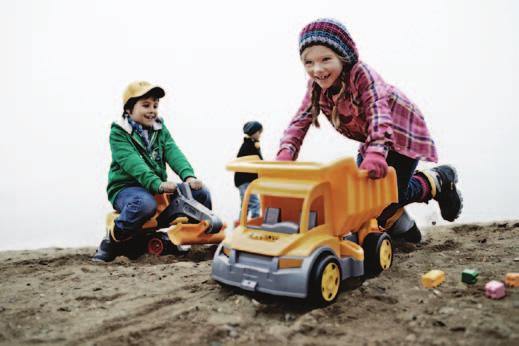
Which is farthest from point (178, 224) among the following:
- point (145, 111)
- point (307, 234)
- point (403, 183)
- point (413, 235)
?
point (413, 235)

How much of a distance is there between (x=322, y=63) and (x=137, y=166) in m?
1.29

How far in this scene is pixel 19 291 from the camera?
2.32 metres

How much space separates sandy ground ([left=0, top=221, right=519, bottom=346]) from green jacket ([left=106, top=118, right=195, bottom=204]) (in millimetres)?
582

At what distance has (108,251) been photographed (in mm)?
3043

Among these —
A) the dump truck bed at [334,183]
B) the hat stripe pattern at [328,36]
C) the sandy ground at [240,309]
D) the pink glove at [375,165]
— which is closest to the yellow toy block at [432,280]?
the sandy ground at [240,309]

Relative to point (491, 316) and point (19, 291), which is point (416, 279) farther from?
point (19, 291)

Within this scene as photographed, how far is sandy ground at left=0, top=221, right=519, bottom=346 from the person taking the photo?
5.38ft

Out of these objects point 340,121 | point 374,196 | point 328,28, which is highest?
point 328,28

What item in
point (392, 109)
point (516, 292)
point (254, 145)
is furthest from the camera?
point (254, 145)

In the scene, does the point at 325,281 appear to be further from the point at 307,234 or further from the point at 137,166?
the point at 137,166

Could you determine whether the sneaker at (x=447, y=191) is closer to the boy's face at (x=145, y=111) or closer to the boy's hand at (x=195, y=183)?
the boy's hand at (x=195, y=183)

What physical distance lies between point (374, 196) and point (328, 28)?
2.69 ft

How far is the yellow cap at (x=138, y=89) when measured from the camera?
3.02 m

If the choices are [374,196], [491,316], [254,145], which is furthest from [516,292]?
[254,145]
